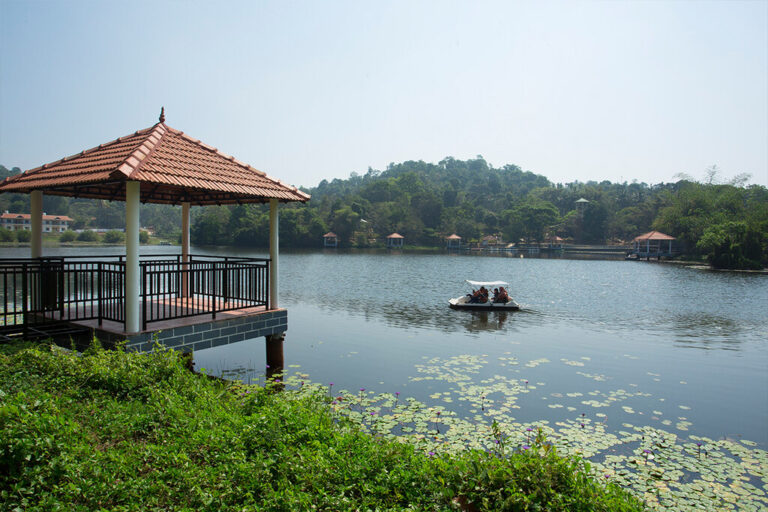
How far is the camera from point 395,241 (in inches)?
3169

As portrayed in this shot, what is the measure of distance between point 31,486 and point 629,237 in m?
84.9

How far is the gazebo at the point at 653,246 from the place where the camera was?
59612 millimetres

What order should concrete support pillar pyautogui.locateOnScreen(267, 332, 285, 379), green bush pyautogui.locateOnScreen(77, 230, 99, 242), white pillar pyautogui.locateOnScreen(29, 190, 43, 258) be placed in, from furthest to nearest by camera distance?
green bush pyautogui.locateOnScreen(77, 230, 99, 242)
concrete support pillar pyautogui.locateOnScreen(267, 332, 285, 379)
white pillar pyautogui.locateOnScreen(29, 190, 43, 258)

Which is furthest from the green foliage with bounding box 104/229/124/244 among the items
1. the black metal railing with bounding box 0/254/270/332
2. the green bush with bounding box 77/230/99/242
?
the black metal railing with bounding box 0/254/270/332

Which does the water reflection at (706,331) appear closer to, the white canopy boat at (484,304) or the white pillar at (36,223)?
the white canopy boat at (484,304)

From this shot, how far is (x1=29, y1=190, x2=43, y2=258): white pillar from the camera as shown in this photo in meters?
8.88

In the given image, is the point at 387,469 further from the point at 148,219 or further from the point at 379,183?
the point at 148,219

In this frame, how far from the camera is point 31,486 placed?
3158 mm

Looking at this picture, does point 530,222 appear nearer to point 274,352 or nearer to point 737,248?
point 737,248

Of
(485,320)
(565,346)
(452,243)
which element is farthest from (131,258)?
(452,243)

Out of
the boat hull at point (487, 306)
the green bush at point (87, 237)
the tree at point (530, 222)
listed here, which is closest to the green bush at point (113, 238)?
the green bush at point (87, 237)

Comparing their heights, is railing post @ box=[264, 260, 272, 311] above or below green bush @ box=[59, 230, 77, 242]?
below

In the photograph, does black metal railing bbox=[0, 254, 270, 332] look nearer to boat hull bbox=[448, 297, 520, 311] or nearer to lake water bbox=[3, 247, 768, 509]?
lake water bbox=[3, 247, 768, 509]

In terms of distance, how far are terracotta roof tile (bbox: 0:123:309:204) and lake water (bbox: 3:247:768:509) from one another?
364 centimetres
